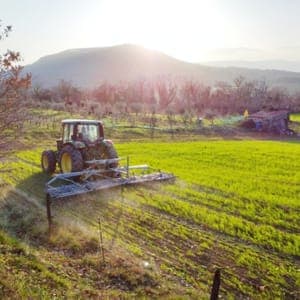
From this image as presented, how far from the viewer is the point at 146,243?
299 inches

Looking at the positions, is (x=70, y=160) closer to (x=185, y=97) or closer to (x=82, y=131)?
(x=82, y=131)

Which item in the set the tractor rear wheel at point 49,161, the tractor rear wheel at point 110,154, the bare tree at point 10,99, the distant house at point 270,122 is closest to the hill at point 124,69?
the distant house at point 270,122

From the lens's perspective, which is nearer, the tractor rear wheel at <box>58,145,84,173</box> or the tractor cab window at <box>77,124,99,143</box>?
the tractor rear wheel at <box>58,145,84,173</box>

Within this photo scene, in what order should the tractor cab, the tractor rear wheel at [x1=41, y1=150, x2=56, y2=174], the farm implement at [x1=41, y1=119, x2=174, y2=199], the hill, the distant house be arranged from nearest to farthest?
1. the farm implement at [x1=41, y1=119, x2=174, y2=199]
2. the tractor cab
3. the tractor rear wheel at [x1=41, y1=150, x2=56, y2=174]
4. the distant house
5. the hill

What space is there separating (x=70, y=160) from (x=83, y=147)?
0.68m

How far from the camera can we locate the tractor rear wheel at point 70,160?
12.3 m

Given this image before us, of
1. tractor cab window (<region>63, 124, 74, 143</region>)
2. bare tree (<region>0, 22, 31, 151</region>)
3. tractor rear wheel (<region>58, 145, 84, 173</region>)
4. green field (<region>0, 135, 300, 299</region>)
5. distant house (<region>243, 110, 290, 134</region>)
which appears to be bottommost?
distant house (<region>243, 110, 290, 134</region>)

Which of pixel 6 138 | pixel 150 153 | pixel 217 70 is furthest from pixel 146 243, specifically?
pixel 217 70

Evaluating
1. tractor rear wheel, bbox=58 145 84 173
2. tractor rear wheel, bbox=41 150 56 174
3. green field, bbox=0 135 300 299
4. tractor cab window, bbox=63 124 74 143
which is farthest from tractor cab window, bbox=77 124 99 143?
green field, bbox=0 135 300 299

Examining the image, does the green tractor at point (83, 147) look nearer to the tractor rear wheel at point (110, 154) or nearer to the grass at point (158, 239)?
the tractor rear wheel at point (110, 154)

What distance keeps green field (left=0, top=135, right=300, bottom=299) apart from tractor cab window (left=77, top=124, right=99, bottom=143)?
231 centimetres

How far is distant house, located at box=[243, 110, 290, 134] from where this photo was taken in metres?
43.8

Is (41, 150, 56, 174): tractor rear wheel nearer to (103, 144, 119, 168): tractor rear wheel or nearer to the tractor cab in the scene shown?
the tractor cab

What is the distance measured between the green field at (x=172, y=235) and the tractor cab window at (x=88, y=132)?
2.31m
